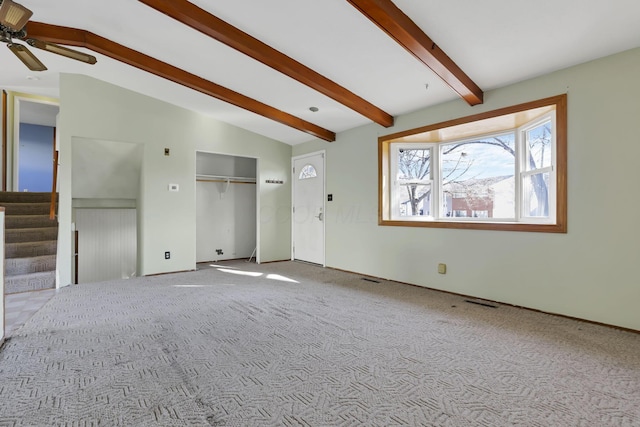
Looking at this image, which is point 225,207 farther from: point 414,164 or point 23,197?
point 414,164

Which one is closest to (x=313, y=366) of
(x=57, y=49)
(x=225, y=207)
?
(x=57, y=49)

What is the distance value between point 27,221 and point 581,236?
7002 millimetres

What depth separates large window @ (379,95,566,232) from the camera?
10.7 feet

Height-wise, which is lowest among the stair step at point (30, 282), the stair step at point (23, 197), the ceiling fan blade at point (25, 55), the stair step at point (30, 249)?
the stair step at point (30, 282)

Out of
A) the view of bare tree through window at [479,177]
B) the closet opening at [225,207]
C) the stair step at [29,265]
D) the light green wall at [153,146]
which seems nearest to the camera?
the view of bare tree through window at [479,177]

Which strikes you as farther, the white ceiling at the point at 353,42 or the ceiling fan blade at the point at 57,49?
the ceiling fan blade at the point at 57,49

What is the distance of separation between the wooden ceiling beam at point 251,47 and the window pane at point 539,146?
196 cm

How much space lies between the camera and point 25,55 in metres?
2.94

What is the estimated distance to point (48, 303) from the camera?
11.5 ft

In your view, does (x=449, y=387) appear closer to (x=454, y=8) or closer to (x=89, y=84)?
(x=454, y=8)

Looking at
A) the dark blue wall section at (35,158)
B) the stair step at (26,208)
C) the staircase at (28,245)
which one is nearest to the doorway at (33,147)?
the dark blue wall section at (35,158)

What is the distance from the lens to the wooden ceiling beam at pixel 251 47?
9.16 feet

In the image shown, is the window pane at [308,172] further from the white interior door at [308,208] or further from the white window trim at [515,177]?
the white window trim at [515,177]

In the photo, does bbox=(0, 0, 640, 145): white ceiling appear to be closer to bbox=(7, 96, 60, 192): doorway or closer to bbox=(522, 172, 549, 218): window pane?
bbox=(522, 172, 549, 218): window pane
